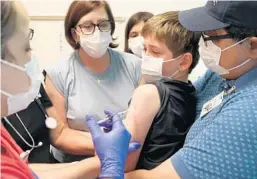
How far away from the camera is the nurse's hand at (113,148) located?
1137 mm

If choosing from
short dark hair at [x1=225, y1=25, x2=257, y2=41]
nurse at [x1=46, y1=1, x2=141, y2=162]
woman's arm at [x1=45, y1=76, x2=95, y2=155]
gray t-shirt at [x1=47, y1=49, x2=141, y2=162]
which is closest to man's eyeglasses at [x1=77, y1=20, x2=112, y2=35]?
nurse at [x1=46, y1=1, x2=141, y2=162]

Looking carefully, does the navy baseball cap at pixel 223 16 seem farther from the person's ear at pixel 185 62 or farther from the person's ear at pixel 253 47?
the person's ear at pixel 185 62

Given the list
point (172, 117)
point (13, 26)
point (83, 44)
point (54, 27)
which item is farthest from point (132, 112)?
point (54, 27)

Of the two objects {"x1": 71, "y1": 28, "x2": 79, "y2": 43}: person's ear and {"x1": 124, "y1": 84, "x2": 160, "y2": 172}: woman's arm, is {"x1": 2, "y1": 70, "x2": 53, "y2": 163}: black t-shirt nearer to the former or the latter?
{"x1": 71, "y1": 28, "x2": 79, "y2": 43}: person's ear

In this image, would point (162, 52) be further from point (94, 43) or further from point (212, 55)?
point (94, 43)

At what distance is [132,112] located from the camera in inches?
52.6

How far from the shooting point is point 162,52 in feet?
5.20

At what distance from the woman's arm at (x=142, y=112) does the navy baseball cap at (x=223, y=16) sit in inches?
12.0

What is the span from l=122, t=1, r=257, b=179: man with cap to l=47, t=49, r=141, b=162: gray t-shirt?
725 mm

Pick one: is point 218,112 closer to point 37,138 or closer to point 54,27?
point 37,138

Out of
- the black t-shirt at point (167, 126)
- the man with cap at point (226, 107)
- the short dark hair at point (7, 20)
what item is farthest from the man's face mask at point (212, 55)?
the short dark hair at point (7, 20)

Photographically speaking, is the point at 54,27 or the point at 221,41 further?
the point at 54,27

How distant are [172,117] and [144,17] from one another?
1738mm

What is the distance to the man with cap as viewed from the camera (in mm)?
1018
